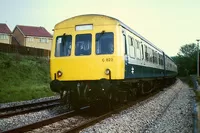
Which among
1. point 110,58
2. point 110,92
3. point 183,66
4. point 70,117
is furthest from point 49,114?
point 183,66

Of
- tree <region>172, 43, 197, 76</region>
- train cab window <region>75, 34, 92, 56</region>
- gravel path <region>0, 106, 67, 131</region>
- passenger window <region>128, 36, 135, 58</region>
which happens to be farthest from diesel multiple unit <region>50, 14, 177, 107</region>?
tree <region>172, 43, 197, 76</region>

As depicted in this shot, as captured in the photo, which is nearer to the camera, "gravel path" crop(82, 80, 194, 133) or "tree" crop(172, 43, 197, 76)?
"gravel path" crop(82, 80, 194, 133)

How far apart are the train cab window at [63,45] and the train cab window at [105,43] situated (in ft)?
3.40

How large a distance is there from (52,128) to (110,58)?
3.06 metres

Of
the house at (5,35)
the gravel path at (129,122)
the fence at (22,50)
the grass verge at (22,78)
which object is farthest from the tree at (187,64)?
the gravel path at (129,122)

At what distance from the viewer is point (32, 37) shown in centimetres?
5747

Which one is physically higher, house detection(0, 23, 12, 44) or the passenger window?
house detection(0, 23, 12, 44)

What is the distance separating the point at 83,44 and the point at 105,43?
792 mm

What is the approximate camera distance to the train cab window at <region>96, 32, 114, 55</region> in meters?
9.90

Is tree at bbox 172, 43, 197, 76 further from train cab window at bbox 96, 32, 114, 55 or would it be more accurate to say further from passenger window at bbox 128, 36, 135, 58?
train cab window at bbox 96, 32, 114, 55

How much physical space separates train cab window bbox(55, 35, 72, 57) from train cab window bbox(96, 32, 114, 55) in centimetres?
104

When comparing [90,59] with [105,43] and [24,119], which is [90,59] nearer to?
[105,43]

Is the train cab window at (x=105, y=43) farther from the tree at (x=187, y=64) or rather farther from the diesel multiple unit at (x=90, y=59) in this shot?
the tree at (x=187, y=64)

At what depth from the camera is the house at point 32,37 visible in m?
57.2
